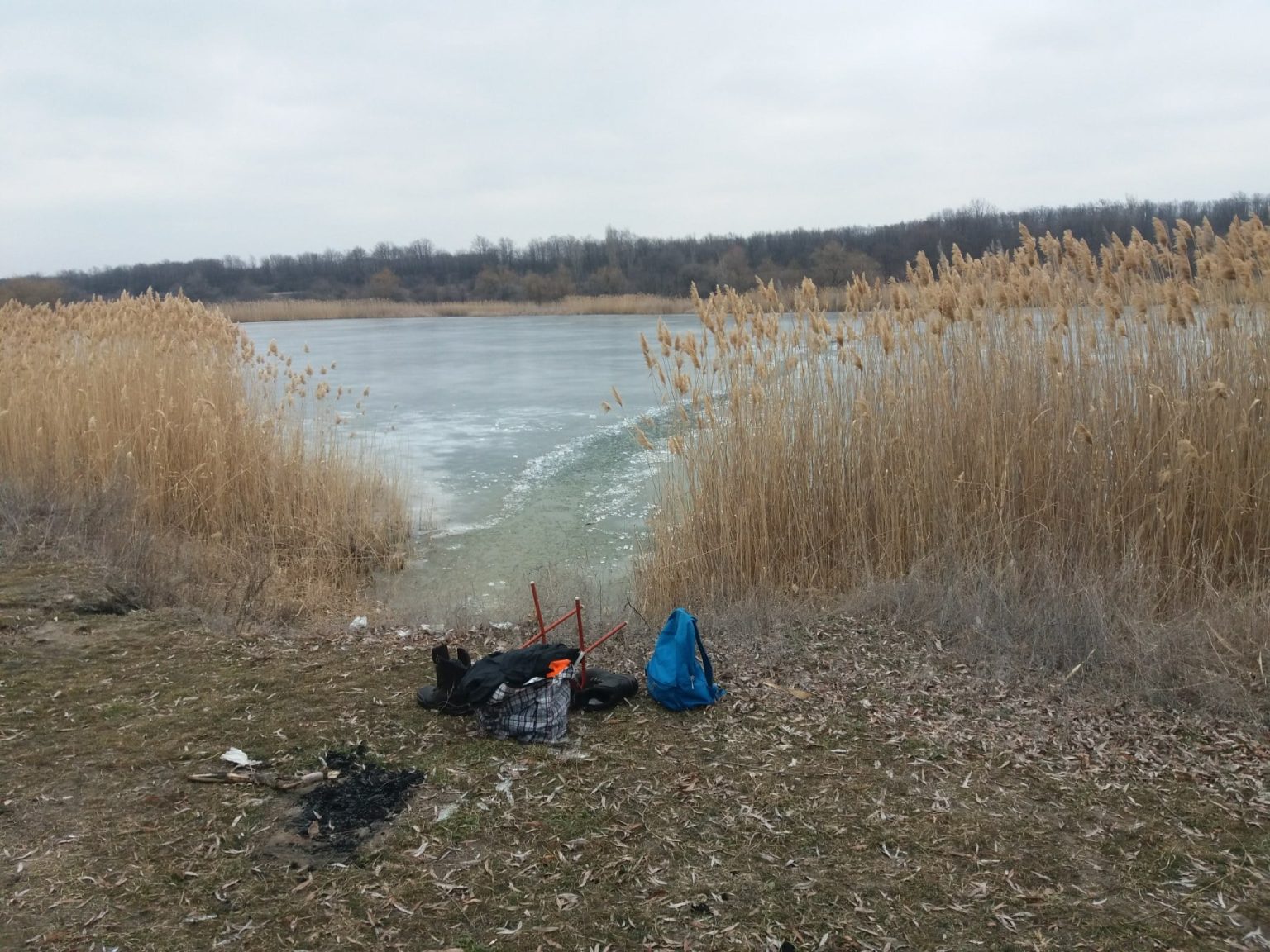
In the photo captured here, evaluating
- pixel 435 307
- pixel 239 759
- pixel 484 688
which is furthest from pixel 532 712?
pixel 435 307

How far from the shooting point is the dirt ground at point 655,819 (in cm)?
242

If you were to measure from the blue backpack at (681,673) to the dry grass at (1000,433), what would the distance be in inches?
68.5

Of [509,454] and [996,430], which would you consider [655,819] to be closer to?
[996,430]

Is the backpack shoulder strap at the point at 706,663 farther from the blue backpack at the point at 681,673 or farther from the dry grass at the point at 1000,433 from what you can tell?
the dry grass at the point at 1000,433

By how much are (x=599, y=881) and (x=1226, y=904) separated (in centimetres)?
165

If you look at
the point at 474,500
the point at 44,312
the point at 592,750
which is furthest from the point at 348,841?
the point at 44,312

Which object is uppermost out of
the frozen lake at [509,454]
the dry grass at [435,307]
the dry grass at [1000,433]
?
the dry grass at [435,307]

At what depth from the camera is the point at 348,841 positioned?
278 centimetres

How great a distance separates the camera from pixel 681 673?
3617 millimetres

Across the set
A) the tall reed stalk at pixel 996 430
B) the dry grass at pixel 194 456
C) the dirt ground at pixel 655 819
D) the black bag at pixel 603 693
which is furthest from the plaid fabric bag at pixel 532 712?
the dry grass at pixel 194 456

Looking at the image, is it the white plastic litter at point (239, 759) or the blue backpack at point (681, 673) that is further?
the blue backpack at point (681, 673)

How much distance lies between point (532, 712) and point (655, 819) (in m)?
0.69

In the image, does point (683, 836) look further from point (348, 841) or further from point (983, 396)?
point (983, 396)

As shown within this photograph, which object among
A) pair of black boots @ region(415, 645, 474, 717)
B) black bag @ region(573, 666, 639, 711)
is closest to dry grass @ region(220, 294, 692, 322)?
black bag @ region(573, 666, 639, 711)
